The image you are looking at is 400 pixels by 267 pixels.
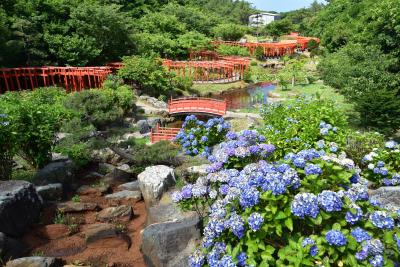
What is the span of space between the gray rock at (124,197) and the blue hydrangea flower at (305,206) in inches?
234

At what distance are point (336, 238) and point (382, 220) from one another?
608 mm

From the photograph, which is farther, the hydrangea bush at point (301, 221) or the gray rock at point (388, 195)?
the gray rock at point (388, 195)

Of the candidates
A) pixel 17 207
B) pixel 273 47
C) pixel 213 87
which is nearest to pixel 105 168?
pixel 17 207

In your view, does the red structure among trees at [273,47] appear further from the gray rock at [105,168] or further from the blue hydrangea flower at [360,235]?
the blue hydrangea flower at [360,235]

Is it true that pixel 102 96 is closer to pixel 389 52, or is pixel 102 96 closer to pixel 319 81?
pixel 389 52

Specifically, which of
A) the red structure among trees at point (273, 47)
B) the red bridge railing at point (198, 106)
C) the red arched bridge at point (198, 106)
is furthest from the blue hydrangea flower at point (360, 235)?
the red structure among trees at point (273, 47)

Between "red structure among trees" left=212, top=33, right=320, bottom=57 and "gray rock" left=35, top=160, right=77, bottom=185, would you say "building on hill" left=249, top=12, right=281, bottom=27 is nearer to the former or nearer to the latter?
"red structure among trees" left=212, top=33, right=320, bottom=57

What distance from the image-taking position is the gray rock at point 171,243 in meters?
5.66

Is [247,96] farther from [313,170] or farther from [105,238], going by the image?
[313,170]

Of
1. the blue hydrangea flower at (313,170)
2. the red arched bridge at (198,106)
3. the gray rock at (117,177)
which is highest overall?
the blue hydrangea flower at (313,170)

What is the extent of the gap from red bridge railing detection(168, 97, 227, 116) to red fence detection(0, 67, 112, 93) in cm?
606

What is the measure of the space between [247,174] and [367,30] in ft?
51.6

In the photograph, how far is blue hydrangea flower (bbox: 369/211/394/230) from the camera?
369 centimetres

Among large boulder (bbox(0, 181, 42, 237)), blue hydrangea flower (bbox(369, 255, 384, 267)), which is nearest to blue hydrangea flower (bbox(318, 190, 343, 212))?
blue hydrangea flower (bbox(369, 255, 384, 267))
